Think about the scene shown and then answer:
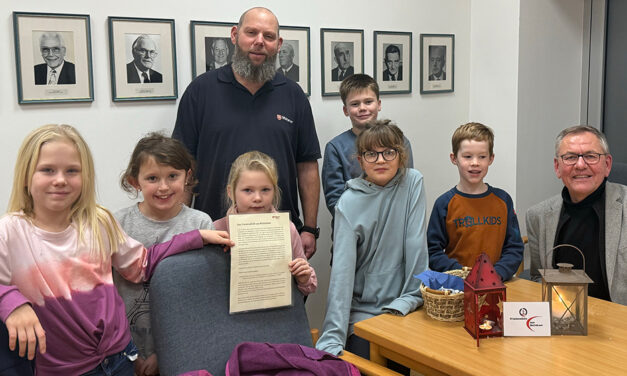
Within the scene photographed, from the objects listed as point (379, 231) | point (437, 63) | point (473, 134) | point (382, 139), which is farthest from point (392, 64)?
point (379, 231)

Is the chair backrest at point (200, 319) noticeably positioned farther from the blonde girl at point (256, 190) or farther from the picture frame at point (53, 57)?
the picture frame at point (53, 57)

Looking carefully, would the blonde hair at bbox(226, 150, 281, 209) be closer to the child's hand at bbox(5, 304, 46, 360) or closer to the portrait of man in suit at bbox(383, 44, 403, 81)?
the child's hand at bbox(5, 304, 46, 360)

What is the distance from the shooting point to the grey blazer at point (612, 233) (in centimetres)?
250

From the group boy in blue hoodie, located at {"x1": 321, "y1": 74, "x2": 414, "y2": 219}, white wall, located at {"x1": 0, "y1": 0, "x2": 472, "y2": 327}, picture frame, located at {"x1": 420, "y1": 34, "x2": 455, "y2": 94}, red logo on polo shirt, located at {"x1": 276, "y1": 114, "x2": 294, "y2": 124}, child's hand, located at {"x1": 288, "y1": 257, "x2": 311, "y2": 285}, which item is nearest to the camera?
child's hand, located at {"x1": 288, "y1": 257, "x2": 311, "y2": 285}

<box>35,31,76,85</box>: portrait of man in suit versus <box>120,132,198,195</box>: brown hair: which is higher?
<box>35,31,76,85</box>: portrait of man in suit

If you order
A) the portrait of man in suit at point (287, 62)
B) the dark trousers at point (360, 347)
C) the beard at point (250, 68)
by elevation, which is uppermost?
the portrait of man in suit at point (287, 62)

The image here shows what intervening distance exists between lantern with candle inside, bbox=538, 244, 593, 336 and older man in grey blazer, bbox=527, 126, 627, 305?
624 mm

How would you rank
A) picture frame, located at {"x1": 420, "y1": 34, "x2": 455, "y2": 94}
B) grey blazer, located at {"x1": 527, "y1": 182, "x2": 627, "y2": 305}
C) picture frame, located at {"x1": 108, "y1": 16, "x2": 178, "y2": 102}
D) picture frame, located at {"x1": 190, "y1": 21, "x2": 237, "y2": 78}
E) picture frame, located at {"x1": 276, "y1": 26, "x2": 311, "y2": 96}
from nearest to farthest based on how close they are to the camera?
grey blazer, located at {"x1": 527, "y1": 182, "x2": 627, "y2": 305} < picture frame, located at {"x1": 108, "y1": 16, "x2": 178, "y2": 102} < picture frame, located at {"x1": 190, "y1": 21, "x2": 237, "y2": 78} < picture frame, located at {"x1": 276, "y1": 26, "x2": 311, "y2": 96} < picture frame, located at {"x1": 420, "y1": 34, "x2": 455, "y2": 94}

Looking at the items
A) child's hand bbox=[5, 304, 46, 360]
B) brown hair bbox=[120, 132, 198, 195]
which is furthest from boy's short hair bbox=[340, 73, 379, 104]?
child's hand bbox=[5, 304, 46, 360]

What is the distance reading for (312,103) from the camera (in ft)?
11.7

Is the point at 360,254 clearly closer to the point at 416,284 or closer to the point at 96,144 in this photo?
the point at 416,284

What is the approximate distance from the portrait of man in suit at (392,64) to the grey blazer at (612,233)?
1.50 metres

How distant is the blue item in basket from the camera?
2172mm

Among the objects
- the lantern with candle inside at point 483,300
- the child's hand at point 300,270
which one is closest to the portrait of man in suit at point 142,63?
the child's hand at point 300,270
